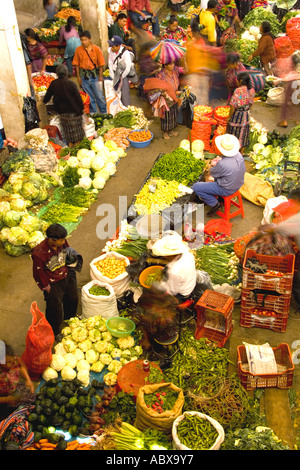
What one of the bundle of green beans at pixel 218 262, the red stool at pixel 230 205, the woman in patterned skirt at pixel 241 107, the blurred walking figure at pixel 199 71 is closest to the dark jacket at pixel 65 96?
the blurred walking figure at pixel 199 71

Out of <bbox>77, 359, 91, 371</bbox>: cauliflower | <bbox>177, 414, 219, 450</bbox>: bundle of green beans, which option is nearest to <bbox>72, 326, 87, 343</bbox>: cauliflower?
<bbox>77, 359, 91, 371</bbox>: cauliflower

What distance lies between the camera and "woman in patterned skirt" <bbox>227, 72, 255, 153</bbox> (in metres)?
8.18

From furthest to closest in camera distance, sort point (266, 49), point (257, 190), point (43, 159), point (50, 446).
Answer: point (266, 49), point (43, 159), point (257, 190), point (50, 446)

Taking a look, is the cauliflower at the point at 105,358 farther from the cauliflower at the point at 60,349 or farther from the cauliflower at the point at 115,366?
the cauliflower at the point at 60,349

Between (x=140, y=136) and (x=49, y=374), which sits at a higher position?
(x=140, y=136)

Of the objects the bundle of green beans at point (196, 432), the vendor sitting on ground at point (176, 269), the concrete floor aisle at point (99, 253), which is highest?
the vendor sitting on ground at point (176, 269)

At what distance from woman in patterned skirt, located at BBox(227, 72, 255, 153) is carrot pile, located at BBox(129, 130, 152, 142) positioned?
1.58 metres

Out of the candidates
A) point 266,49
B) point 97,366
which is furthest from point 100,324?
point 266,49

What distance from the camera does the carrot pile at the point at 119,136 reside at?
30.5 ft

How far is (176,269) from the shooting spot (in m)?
5.32

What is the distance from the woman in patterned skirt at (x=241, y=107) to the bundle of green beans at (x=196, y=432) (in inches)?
215

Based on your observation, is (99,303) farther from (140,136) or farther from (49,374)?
(140,136)

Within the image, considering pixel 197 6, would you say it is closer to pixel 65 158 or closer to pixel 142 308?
pixel 65 158

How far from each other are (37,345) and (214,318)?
6.37 ft
